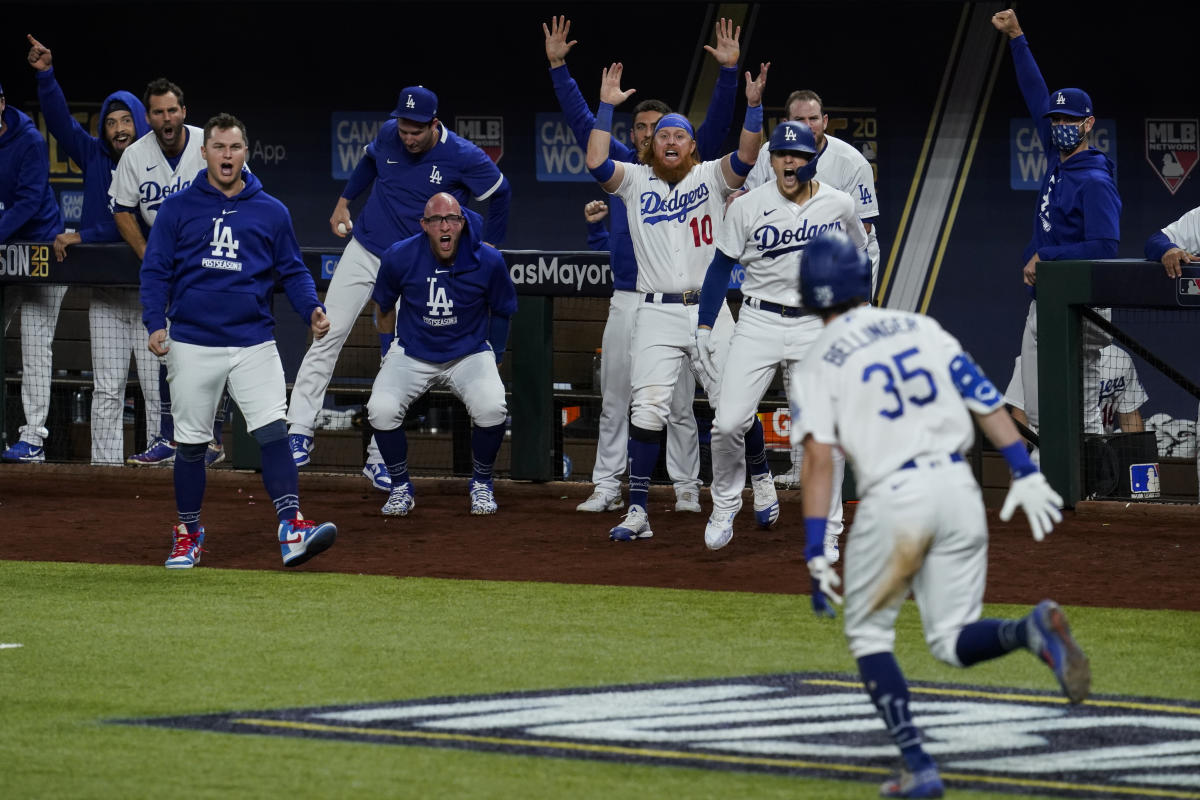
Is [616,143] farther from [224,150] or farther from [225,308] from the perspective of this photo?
[225,308]

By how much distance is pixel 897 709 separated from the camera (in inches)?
171

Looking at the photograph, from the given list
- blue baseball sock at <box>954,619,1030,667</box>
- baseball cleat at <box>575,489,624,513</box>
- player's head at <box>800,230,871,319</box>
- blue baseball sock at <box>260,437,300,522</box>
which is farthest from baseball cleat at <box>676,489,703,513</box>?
blue baseball sock at <box>954,619,1030,667</box>

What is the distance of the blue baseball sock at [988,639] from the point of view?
443 centimetres

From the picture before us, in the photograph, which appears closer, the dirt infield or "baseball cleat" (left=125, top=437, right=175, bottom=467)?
the dirt infield

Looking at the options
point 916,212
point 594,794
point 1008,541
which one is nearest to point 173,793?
point 594,794

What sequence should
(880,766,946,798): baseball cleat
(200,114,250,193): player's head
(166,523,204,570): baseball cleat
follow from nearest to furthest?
(880,766,946,798): baseball cleat → (200,114,250,193): player's head → (166,523,204,570): baseball cleat

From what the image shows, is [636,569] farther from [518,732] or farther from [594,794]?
[594,794]

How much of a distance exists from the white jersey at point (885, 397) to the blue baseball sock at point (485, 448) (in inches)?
199

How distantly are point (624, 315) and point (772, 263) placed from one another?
153cm

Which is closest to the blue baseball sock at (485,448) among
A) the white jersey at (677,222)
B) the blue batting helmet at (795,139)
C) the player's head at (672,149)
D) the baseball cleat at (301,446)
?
the baseball cleat at (301,446)

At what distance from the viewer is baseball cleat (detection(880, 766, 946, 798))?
429cm

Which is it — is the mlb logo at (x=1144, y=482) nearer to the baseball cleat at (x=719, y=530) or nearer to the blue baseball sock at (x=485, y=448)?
the baseball cleat at (x=719, y=530)

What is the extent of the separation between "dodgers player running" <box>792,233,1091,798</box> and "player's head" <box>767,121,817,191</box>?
2946 millimetres

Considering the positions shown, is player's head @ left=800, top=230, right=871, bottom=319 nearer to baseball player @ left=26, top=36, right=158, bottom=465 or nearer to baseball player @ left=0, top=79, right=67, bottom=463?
baseball player @ left=26, top=36, right=158, bottom=465
